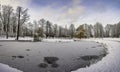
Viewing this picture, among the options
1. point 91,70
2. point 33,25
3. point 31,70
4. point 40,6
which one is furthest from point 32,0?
point 33,25

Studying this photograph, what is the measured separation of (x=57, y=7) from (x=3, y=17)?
1726 inches

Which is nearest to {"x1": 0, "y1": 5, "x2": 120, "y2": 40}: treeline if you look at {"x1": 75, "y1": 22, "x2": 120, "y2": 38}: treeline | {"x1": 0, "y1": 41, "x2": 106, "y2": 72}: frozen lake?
{"x1": 75, "y1": 22, "x2": 120, "y2": 38}: treeline

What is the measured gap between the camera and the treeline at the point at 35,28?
192 ft

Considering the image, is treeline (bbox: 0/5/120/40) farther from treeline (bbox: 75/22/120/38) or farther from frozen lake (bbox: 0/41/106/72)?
frozen lake (bbox: 0/41/106/72)

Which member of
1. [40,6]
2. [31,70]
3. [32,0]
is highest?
[32,0]

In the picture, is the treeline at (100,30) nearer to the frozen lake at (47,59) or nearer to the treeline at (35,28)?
the treeline at (35,28)

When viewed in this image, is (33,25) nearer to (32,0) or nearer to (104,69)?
(32,0)

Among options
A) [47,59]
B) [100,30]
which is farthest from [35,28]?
[47,59]

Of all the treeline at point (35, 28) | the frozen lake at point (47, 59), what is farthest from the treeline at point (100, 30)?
the frozen lake at point (47, 59)

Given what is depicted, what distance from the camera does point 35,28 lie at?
10038cm

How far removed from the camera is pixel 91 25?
12700cm

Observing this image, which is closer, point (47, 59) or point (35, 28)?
point (47, 59)

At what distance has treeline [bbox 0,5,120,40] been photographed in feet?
192

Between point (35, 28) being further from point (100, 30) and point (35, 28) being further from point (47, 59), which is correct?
point (47, 59)
